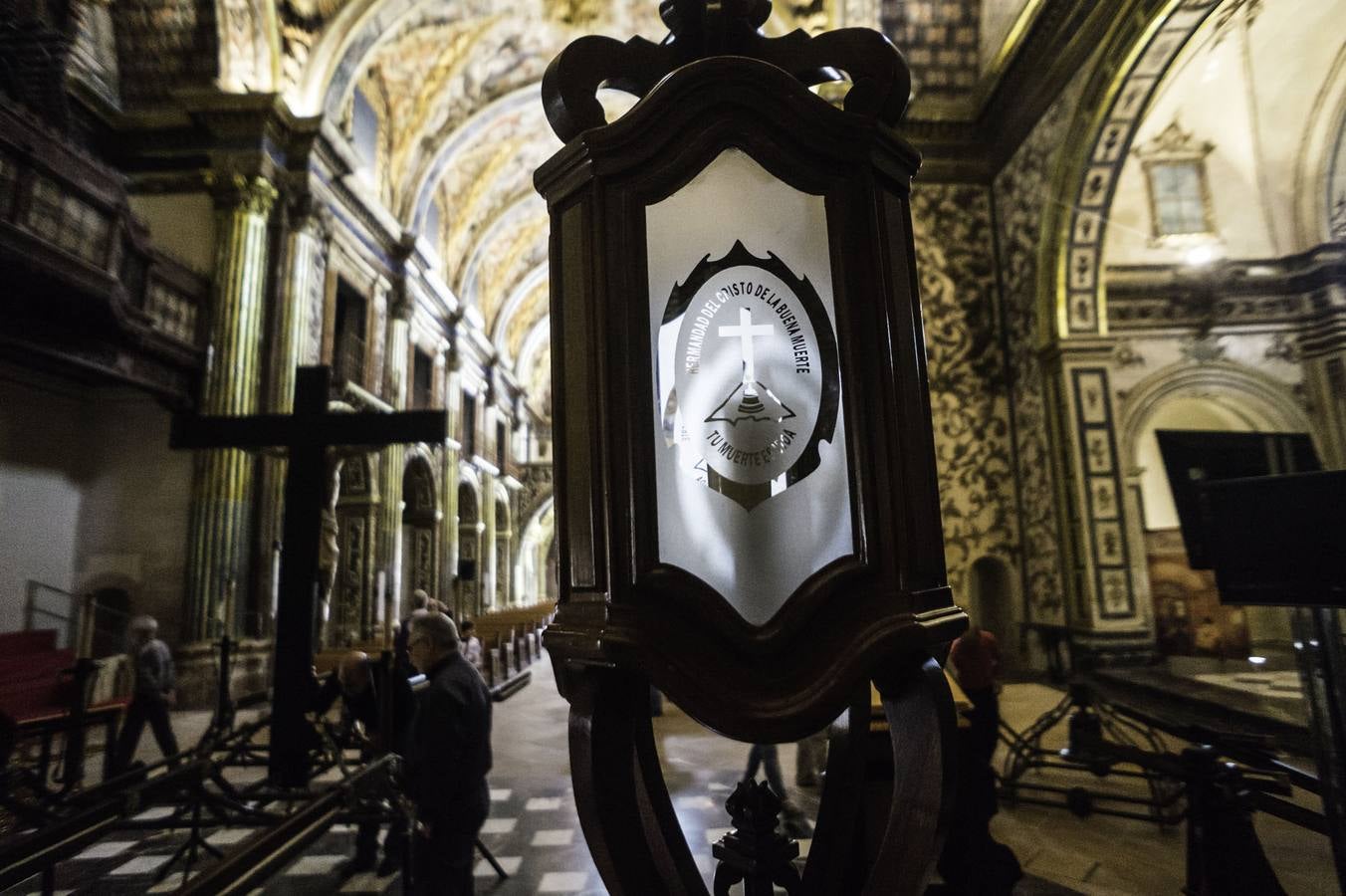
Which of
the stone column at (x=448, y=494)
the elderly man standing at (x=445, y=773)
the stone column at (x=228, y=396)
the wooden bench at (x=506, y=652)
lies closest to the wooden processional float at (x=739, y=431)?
the elderly man standing at (x=445, y=773)

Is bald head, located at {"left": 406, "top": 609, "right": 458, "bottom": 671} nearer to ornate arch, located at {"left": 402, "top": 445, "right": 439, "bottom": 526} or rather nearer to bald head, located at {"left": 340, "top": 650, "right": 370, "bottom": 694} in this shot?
bald head, located at {"left": 340, "top": 650, "right": 370, "bottom": 694}

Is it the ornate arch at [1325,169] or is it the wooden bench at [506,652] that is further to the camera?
the wooden bench at [506,652]

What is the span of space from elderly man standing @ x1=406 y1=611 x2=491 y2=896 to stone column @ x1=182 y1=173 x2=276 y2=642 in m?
7.22

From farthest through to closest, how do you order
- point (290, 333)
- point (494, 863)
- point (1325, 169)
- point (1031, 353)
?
point (290, 333) → point (1325, 169) → point (1031, 353) → point (494, 863)

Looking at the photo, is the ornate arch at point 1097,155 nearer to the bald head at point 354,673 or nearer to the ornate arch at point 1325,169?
the ornate arch at point 1325,169

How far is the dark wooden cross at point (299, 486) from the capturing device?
3.84m

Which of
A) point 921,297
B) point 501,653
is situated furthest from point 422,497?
point 921,297

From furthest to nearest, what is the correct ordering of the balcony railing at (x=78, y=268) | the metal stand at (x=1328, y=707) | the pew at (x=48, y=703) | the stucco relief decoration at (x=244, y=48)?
the stucco relief decoration at (x=244, y=48)
the balcony railing at (x=78, y=268)
the pew at (x=48, y=703)
the metal stand at (x=1328, y=707)

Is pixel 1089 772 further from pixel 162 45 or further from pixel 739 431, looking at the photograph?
pixel 162 45

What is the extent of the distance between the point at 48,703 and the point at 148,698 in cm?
168

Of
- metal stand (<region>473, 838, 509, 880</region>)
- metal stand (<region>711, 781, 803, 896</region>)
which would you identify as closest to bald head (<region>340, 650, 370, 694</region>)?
metal stand (<region>473, 838, 509, 880</region>)

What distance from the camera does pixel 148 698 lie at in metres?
5.25

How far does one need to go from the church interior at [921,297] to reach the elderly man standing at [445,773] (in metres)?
1.90

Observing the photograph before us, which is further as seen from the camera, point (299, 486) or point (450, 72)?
point (450, 72)
